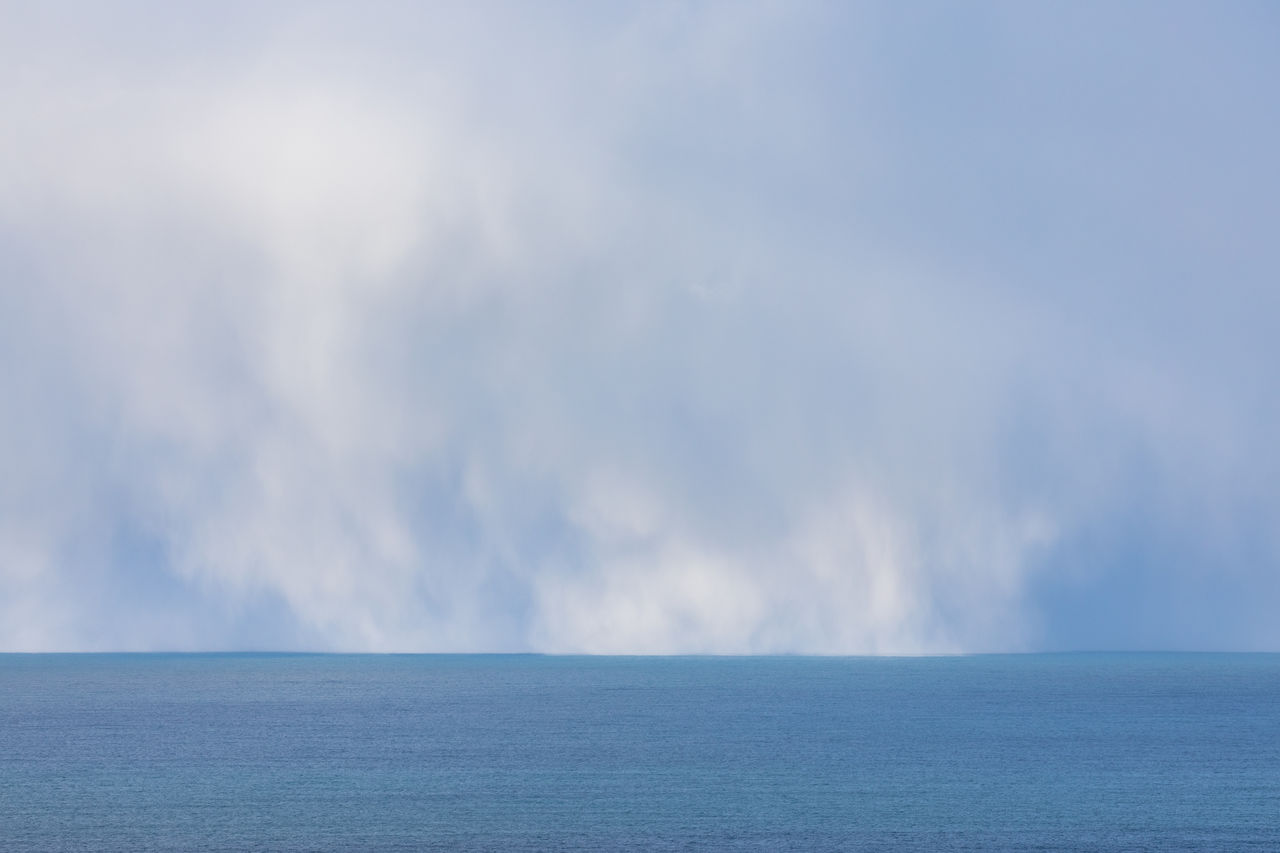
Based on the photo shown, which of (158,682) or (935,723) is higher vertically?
(158,682)

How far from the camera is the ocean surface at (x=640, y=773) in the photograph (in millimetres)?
56312

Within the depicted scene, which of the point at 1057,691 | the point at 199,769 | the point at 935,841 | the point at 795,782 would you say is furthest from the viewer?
the point at 1057,691

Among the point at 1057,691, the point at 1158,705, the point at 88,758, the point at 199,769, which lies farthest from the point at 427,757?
the point at 1057,691

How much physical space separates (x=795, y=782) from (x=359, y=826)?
23652 mm

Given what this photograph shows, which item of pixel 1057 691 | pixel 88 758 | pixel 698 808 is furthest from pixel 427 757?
pixel 1057 691

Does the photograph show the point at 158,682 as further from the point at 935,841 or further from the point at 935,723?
the point at 935,841

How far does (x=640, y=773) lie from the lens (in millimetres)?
74188

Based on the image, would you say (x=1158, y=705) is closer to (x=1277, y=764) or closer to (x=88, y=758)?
(x=1277, y=764)

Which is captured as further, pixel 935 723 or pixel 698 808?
pixel 935 723

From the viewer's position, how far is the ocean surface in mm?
56312

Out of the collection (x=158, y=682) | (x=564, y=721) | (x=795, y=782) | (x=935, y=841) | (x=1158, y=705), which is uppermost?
(x=158, y=682)

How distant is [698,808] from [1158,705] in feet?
264

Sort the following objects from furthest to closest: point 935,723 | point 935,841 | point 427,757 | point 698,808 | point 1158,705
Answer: point 1158,705, point 935,723, point 427,757, point 698,808, point 935,841

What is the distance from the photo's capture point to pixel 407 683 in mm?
175750
